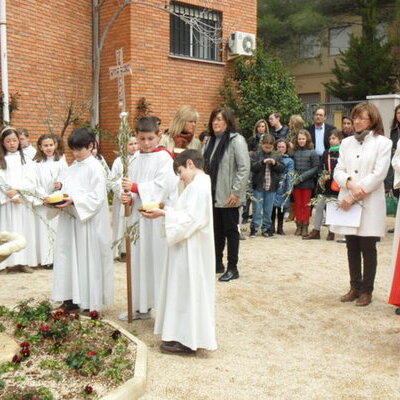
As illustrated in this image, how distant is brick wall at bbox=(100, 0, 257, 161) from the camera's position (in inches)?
568

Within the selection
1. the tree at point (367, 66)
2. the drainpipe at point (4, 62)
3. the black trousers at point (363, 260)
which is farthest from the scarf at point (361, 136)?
the tree at point (367, 66)

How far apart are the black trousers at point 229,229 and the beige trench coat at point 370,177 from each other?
1.55 meters

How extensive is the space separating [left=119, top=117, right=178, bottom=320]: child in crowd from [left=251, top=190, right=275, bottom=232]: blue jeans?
5.25m

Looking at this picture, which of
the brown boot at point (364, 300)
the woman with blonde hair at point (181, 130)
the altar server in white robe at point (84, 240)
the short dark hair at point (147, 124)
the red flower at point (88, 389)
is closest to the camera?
the red flower at point (88, 389)

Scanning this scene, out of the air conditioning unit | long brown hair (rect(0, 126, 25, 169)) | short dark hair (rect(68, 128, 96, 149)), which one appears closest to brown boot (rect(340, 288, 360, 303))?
short dark hair (rect(68, 128, 96, 149))

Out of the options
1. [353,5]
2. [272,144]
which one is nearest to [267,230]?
[272,144]

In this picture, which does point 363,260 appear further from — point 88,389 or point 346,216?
point 88,389

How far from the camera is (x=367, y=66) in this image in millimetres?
25422

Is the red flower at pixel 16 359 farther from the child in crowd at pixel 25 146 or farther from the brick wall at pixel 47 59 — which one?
the brick wall at pixel 47 59

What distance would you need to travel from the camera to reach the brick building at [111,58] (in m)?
13.4

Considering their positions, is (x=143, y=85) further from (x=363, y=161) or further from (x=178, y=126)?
(x=363, y=161)

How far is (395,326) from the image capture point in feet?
19.0

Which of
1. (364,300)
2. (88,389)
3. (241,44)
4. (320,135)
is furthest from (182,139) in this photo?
(241,44)

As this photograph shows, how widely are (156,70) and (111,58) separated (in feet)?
3.99
